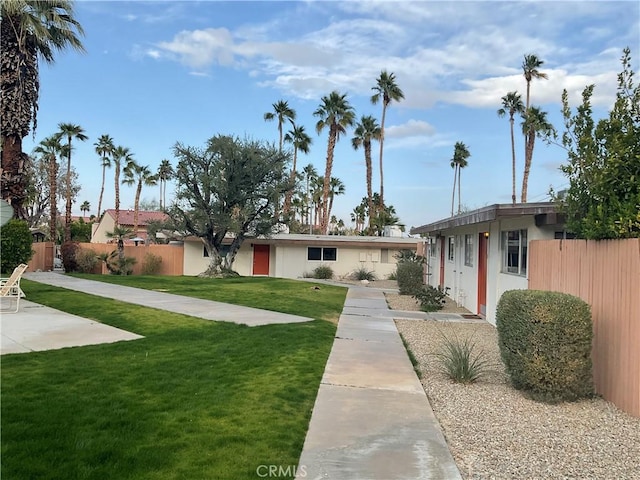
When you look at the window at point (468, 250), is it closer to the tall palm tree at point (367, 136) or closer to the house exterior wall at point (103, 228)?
the tall palm tree at point (367, 136)

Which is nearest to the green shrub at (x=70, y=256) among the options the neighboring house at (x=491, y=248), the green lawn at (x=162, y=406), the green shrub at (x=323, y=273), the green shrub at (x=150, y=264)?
the green shrub at (x=150, y=264)

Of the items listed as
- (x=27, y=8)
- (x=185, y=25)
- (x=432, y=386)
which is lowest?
(x=432, y=386)

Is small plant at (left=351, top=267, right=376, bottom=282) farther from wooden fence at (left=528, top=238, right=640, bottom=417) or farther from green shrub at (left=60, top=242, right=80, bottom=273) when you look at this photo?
wooden fence at (left=528, top=238, right=640, bottom=417)

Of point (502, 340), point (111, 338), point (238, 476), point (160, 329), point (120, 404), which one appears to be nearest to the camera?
point (238, 476)

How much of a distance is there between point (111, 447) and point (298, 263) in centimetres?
2789

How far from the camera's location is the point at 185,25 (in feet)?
43.6

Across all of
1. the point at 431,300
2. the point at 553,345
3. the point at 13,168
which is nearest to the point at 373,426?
the point at 553,345

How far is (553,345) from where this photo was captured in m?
5.61

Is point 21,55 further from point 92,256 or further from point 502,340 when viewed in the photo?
point 502,340

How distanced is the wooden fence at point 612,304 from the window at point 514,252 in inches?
124

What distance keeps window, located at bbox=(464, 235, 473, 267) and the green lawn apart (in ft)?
24.9

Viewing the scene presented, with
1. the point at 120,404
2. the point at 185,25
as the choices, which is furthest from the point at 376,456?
the point at 185,25

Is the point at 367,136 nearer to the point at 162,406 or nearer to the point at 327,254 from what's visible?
the point at 327,254

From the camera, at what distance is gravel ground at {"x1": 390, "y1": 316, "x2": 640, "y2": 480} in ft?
13.5
